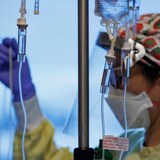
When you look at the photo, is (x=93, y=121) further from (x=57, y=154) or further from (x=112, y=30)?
(x=112, y=30)

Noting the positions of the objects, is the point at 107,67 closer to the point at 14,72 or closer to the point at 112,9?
the point at 112,9

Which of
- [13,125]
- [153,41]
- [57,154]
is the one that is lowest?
[57,154]

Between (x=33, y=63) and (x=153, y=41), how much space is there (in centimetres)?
44

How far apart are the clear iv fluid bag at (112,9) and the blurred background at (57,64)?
0.57 ft

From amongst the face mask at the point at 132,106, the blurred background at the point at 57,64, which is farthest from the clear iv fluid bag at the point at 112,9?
the face mask at the point at 132,106

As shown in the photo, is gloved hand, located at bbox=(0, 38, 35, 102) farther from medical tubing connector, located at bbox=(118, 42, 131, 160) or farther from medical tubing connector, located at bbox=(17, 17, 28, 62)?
medical tubing connector, located at bbox=(118, 42, 131, 160)

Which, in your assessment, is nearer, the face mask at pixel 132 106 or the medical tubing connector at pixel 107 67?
the medical tubing connector at pixel 107 67

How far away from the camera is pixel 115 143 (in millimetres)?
1237

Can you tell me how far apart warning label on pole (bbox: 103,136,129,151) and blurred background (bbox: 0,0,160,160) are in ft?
0.29

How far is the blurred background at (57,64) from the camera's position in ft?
4.41

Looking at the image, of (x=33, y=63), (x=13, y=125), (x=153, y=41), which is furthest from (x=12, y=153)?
(x=153, y=41)

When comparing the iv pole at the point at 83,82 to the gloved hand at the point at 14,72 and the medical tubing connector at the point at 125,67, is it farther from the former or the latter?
the gloved hand at the point at 14,72

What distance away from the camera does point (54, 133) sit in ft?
4.40

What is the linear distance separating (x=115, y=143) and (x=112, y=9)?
44 cm
